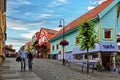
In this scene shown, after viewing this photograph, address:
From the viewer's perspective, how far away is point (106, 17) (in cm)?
3647

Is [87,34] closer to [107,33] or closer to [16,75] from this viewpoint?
[107,33]

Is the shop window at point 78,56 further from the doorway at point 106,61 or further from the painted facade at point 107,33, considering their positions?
the doorway at point 106,61

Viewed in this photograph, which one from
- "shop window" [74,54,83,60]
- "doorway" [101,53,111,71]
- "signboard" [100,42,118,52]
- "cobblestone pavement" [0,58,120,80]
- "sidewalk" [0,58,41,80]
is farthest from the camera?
"shop window" [74,54,83,60]

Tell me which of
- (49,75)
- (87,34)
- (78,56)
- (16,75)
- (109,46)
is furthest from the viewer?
(78,56)

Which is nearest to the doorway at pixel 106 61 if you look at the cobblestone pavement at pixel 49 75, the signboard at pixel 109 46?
the signboard at pixel 109 46

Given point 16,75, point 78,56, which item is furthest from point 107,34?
point 16,75

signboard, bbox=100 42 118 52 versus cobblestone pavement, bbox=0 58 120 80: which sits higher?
signboard, bbox=100 42 118 52

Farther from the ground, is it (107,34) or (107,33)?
(107,33)

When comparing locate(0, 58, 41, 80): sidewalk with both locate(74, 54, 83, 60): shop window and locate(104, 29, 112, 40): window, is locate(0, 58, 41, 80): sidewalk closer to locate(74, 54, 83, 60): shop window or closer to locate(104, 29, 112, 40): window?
Answer: locate(104, 29, 112, 40): window

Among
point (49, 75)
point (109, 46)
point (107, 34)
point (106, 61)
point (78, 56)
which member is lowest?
point (49, 75)

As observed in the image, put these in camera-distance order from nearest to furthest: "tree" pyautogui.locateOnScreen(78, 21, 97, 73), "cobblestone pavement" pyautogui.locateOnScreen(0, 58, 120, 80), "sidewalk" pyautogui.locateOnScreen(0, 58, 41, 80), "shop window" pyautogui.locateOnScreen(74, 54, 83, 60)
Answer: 1. "sidewalk" pyautogui.locateOnScreen(0, 58, 41, 80)
2. "cobblestone pavement" pyautogui.locateOnScreen(0, 58, 120, 80)
3. "tree" pyautogui.locateOnScreen(78, 21, 97, 73)
4. "shop window" pyautogui.locateOnScreen(74, 54, 83, 60)

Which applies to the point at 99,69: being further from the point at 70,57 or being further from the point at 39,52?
the point at 39,52

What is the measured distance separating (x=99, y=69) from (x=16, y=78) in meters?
15.9

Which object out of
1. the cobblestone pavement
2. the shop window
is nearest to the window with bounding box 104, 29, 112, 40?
the shop window
